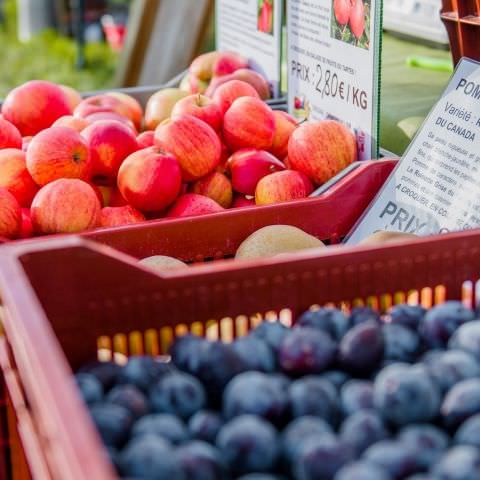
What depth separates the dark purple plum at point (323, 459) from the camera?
74 cm

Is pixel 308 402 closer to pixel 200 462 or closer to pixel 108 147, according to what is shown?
pixel 200 462

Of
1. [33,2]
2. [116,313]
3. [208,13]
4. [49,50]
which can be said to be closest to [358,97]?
[116,313]

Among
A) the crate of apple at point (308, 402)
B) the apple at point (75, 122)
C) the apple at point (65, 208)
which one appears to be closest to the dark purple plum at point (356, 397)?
the crate of apple at point (308, 402)

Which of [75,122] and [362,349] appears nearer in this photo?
[362,349]

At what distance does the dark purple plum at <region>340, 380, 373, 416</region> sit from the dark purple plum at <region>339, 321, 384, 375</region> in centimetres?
4

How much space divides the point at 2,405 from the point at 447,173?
875 mm

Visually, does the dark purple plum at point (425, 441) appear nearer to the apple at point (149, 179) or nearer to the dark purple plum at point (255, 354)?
the dark purple plum at point (255, 354)

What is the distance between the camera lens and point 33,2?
626cm

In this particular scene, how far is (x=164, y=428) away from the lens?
80cm

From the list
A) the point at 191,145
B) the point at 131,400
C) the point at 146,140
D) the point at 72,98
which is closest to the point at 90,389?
the point at 131,400

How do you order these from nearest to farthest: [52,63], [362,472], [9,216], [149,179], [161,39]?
[362,472], [9,216], [149,179], [161,39], [52,63]

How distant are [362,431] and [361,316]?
21 centimetres

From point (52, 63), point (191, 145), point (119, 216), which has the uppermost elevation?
point (191, 145)

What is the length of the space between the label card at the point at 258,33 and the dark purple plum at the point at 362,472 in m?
1.69
